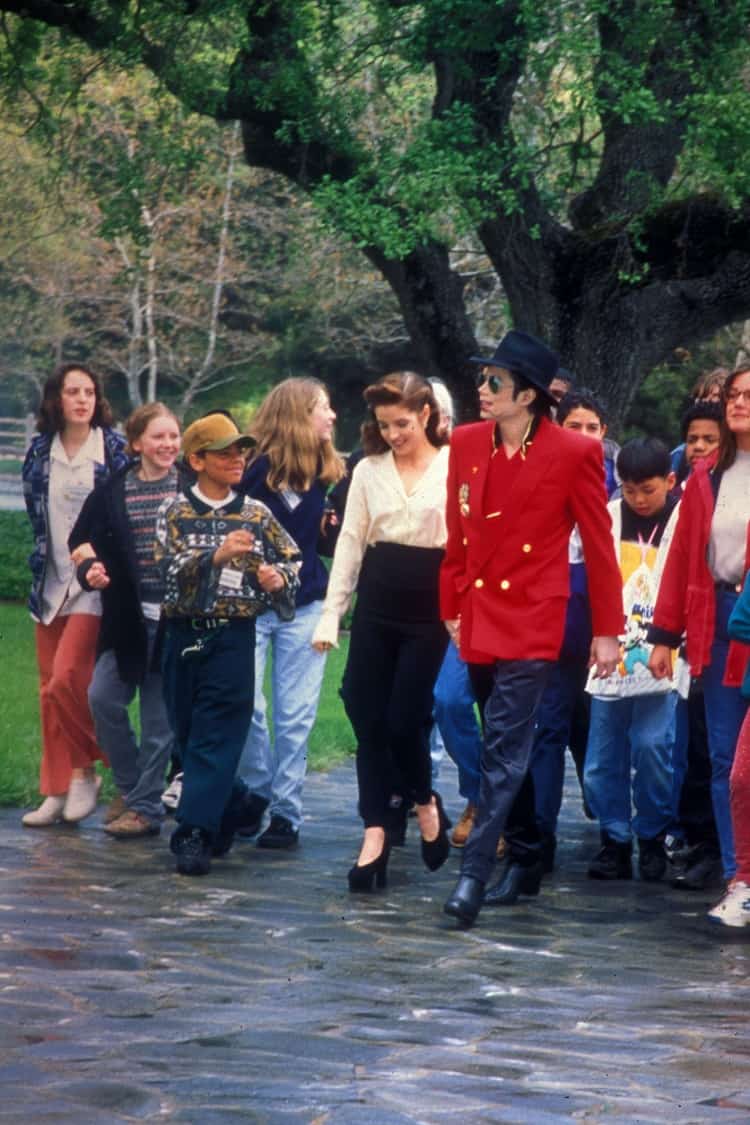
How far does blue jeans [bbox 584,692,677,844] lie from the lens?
9.05 meters

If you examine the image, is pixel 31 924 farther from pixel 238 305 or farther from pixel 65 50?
pixel 238 305

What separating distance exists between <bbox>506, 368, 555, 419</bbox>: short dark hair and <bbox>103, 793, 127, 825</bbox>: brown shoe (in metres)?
2.89

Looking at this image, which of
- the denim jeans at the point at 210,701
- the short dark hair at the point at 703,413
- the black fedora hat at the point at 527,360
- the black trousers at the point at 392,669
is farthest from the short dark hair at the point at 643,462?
the denim jeans at the point at 210,701

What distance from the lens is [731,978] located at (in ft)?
22.4

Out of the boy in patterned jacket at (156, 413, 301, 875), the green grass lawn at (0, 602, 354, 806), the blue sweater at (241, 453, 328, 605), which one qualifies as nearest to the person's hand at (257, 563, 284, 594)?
the boy in patterned jacket at (156, 413, 301, 875)

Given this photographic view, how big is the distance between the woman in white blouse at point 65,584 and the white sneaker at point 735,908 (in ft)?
10.6

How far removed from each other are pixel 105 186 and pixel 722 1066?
17.5 metres

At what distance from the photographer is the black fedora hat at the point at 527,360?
788 cm

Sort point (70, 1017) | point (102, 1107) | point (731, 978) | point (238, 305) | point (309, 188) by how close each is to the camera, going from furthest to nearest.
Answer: point (238, 305) < point (309, 188) < point (731, 978) < point (70, 1017) < point (102, 1107)

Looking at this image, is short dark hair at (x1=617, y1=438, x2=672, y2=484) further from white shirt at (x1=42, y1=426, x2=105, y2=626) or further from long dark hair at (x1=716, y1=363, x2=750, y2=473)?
white shirt at (x1=42, y1=426, x2=105, y2=626)

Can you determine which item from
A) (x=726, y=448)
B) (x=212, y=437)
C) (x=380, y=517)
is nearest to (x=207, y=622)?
(x=212, y=437)

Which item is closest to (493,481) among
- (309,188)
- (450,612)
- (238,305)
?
(450,612)

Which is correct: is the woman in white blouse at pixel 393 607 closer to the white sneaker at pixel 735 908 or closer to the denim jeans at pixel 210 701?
the denim jeans at pixel 210 701

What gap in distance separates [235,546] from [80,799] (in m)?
1.83
